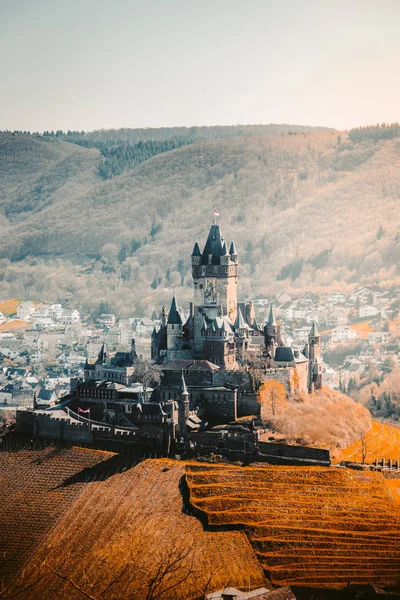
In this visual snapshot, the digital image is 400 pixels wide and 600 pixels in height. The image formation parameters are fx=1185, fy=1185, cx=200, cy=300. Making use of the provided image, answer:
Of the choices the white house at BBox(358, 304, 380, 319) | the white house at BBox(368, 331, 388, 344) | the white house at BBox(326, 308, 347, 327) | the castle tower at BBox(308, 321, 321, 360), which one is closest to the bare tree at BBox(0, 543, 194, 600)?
the castle tower at BBox(308, 321, 321, 360)

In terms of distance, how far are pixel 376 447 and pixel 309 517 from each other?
20149mm

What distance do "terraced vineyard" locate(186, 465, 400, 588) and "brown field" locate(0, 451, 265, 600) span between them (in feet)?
4.64

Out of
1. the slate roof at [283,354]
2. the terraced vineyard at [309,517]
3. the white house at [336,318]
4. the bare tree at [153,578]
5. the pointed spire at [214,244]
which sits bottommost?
the bare tree at [153,578]

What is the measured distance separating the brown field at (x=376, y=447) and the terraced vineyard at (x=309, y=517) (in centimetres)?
593

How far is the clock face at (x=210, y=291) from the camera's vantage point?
97.4 meters

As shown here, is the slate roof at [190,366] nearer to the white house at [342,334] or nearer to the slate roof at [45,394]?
the slate roof at [45,394]

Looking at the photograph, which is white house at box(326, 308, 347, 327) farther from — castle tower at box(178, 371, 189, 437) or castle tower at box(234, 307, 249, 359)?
castle tower at box(178, 371, 189, 437)

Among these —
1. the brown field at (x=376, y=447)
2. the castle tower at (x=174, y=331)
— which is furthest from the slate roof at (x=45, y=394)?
the brown field at (x=376, y=447)

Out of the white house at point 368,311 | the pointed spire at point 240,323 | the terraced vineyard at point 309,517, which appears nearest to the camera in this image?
the terraced vineyard at point 309,517

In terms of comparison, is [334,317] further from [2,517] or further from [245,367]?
[2,517]

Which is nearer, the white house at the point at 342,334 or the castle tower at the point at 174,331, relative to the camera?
the castle tower at the point at 174,331

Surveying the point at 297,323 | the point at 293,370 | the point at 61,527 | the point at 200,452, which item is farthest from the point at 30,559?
the point at 297,323

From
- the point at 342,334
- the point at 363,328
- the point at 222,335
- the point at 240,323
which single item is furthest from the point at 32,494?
the point at 363,328

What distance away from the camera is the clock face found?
319ft
